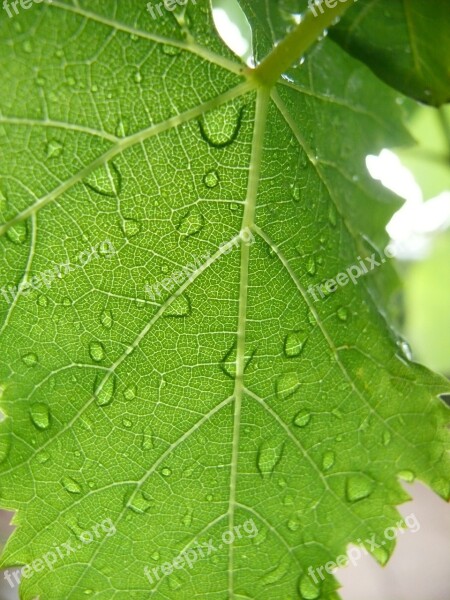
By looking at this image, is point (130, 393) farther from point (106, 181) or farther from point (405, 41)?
point (405, 41)

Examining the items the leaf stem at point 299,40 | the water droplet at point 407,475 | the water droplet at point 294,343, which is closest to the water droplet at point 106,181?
the leaf stem at point 299,40

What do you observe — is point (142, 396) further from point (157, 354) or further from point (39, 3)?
point (39, 3)

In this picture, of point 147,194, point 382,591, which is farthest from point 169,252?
point 382,591

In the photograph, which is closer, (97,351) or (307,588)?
(97,351)

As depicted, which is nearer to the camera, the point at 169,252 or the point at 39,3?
the point at 39,3

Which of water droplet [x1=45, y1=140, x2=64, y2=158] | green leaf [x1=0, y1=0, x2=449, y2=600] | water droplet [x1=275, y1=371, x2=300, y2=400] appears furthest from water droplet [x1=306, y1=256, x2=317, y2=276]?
water droplet [x1=45, y1=140, x2=64, y2=158]

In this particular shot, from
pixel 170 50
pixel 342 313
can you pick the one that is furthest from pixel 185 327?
pixel 170 50

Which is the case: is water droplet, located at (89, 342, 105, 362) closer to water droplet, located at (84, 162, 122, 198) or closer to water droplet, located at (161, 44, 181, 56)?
water droplet, located at (84, 162, 122, 198)
